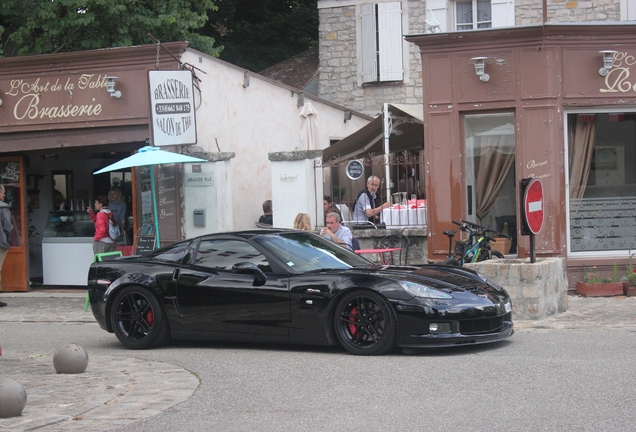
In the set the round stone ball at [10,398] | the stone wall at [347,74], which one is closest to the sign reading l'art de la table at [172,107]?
the stone wall at [347,74]

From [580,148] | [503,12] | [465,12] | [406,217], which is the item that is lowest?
[406,217]

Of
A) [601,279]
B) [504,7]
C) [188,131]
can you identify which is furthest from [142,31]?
[601,279]

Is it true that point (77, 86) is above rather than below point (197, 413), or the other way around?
above

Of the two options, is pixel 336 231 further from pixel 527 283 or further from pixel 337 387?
pixel 337 387

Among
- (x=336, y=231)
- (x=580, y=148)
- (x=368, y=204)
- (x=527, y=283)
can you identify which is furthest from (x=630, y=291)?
(x=368, y=204)

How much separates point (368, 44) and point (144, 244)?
8793 millimetres

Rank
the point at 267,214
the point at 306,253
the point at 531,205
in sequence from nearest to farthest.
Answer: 1. the point at 306,253
2. the point at 531,205
3. the point at 267,214

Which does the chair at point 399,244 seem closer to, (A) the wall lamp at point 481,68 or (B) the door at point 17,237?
(A) the wall lamp at point 481,68

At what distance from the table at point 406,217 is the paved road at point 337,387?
461 centimetres

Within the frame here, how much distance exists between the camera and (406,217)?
49.0 ft

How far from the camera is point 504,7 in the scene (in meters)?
20.7

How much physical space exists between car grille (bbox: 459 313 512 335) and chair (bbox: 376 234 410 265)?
5.85m

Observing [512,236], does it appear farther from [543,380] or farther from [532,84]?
[543,380]

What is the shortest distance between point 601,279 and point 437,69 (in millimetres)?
4290
